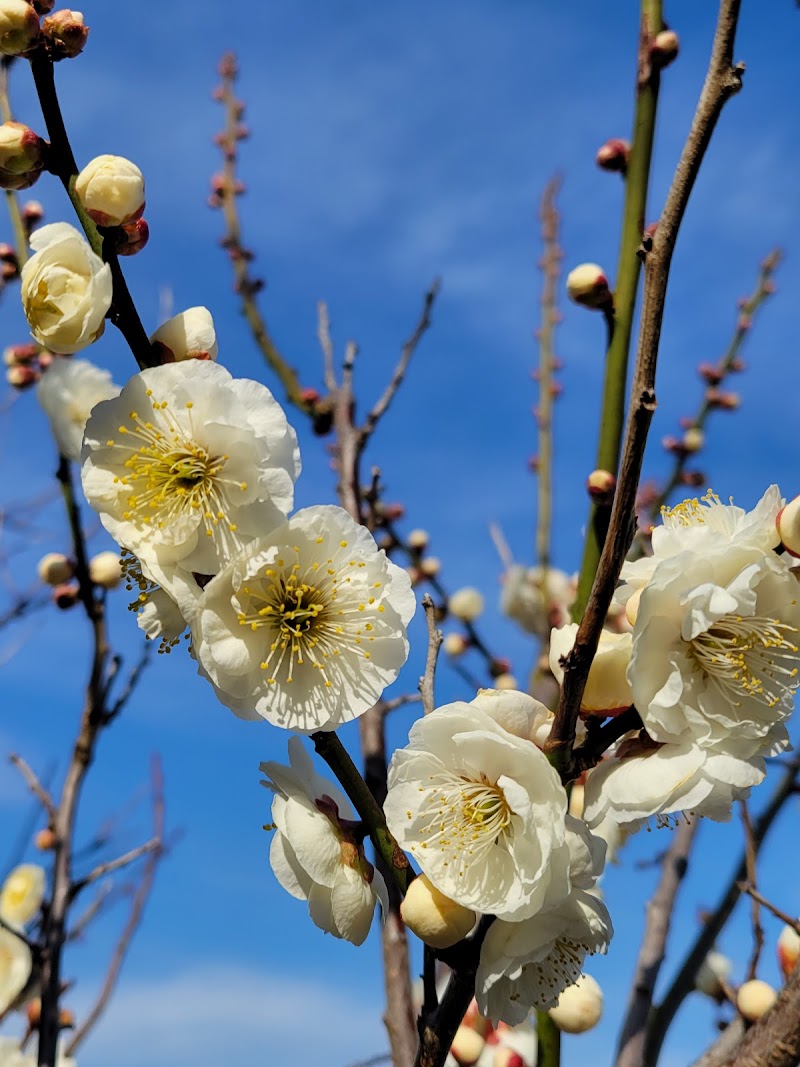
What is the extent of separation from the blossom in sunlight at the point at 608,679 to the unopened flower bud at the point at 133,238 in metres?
0.71

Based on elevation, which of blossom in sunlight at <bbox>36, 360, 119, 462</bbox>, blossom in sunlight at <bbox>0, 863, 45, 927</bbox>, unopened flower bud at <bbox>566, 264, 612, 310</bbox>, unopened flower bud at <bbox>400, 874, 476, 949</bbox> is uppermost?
blossom in sunlight at <bbox>36, 360, 119, 462</bbox>

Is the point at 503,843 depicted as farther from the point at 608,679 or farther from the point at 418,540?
the point at 418,540

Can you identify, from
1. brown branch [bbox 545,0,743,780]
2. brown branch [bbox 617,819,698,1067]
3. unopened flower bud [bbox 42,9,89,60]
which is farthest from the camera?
brown branch [bbox 617,819,698,1067]

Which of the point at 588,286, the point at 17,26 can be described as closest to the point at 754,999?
the point at 588,286

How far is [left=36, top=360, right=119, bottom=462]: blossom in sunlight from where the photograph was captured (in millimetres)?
2779

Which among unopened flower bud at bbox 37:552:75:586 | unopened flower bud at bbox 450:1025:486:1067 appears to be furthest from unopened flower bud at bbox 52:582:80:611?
unopened flower bud at bbox 450:1025:486:1067

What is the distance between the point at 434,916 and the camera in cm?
100

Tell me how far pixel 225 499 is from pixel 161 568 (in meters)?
0.11

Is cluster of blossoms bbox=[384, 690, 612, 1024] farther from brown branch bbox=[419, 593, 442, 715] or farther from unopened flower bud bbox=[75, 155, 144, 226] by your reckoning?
unopened flower bud bbox=[75, 155, 144, 226]

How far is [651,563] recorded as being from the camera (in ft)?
3.68

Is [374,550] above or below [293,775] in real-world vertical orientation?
above

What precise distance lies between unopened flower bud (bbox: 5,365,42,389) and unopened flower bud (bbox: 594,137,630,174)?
2161 millimetres

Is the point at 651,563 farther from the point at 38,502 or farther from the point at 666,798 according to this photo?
the point at 38,502

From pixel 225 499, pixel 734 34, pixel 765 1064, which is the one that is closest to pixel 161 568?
pixel 225 499
